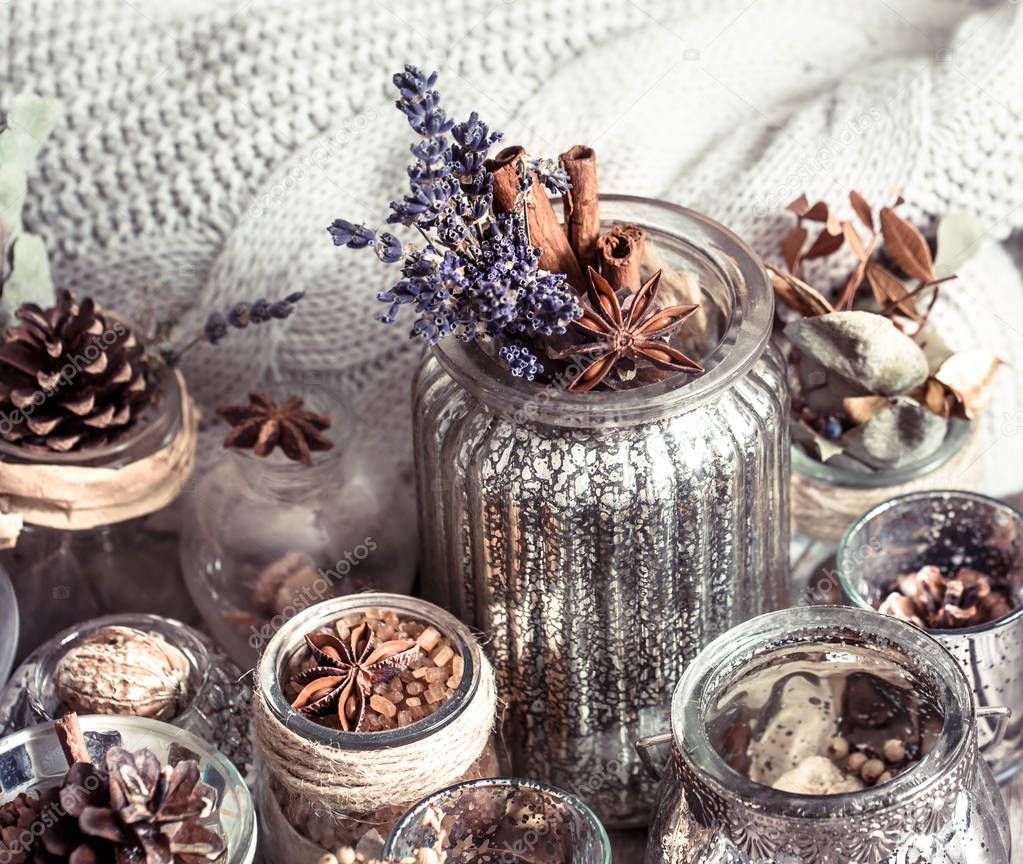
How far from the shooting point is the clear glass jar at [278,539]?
0.96 m

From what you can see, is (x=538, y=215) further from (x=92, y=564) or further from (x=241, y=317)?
(x=92, y=564)

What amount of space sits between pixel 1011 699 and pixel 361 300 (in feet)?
1.64

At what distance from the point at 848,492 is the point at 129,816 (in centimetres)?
50

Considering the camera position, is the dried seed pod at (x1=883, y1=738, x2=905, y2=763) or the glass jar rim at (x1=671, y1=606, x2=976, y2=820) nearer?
the glass jar rim at (x1=671, y1=606, x2=976, y2=820)

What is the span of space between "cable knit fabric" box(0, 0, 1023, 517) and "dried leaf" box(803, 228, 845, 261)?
0.12 feet

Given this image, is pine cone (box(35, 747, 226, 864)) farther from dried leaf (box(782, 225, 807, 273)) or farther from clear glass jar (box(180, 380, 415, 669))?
dried leaf (box(782, 225, 807, 273))

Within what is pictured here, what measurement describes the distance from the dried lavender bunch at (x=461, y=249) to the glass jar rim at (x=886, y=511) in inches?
9.5

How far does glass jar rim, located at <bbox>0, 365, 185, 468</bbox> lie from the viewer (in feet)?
2.95

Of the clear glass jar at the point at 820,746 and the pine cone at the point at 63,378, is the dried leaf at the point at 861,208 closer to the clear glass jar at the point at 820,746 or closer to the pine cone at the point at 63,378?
the clear glass jar at the point at 820,746

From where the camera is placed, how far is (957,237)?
0.98 meters

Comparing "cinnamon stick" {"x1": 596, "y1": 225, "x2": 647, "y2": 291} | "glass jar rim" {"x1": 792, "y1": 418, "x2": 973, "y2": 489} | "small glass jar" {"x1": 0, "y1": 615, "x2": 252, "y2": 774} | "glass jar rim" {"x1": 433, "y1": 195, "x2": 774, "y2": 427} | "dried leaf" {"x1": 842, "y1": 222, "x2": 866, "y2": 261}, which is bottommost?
"small glass jar" {"x1": 0, "y1": 615, "x2": 252, "y2": 774}

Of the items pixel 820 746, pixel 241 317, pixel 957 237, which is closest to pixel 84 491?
pixel 241 317

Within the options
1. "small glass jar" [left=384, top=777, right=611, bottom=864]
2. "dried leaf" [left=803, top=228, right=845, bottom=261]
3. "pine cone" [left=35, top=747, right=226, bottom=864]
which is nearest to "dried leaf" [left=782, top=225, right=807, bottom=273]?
"dried leaf" [left=803, top=228, right=845, bottom=261]

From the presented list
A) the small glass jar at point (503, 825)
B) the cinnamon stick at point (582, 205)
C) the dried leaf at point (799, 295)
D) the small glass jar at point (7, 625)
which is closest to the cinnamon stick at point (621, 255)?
the cinnamon stick at point (582, 205)
